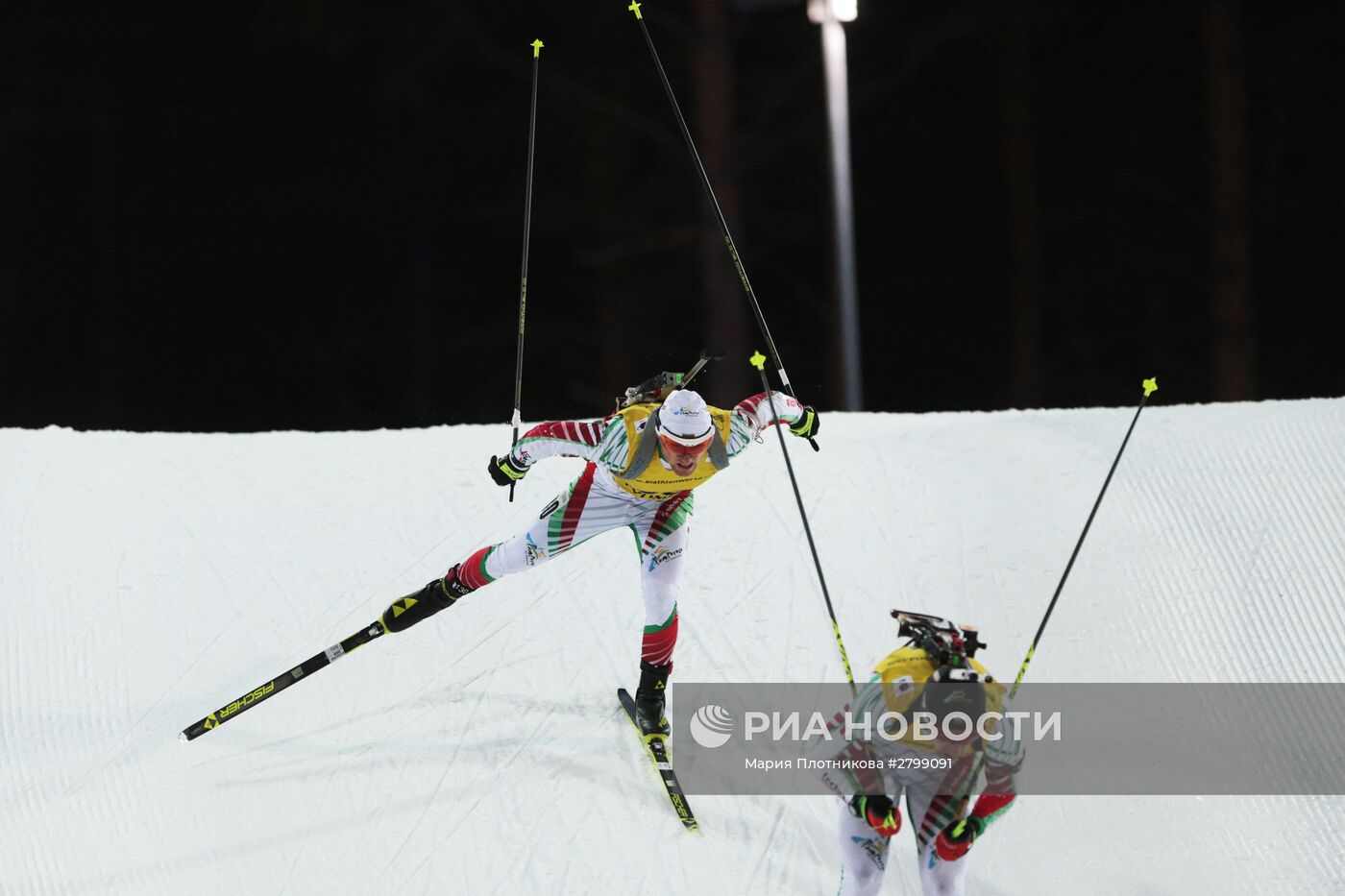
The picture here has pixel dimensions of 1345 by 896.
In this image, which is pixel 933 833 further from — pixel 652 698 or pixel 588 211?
pixel 588 211

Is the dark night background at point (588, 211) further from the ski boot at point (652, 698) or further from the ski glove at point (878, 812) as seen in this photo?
the ski glove at point (878, 812)

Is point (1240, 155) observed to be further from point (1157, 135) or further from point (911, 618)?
point (911, 618)

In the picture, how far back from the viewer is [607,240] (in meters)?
16.1

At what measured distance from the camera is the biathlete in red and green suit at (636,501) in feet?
16.2

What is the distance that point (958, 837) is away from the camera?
3.67m

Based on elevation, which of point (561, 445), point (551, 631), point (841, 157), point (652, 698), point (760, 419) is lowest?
point (652, 698)

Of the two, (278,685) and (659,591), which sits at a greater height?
(659,591)

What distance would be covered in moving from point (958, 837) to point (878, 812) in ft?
0.67

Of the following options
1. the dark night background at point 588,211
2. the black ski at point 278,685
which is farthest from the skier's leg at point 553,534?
the dark night background at point 588,211

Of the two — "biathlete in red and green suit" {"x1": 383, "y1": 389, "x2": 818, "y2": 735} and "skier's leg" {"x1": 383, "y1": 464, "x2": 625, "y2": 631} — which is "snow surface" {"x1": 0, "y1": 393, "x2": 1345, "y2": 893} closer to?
"biathlete in red and green suit" {"x1": 383, "y1": 389, "x2": 818, "y2": 735}

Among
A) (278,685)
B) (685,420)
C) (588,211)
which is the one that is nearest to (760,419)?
(685,420)

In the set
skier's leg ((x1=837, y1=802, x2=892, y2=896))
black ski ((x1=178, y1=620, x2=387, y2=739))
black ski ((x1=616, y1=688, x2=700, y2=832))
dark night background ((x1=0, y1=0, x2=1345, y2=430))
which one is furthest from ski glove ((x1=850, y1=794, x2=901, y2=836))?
dark night background ((x1=0, y1=0, x2=1345, y2=430))

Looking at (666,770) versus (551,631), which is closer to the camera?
(666,770)

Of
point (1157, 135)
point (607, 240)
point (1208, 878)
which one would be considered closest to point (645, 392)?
point (1208, 878)
